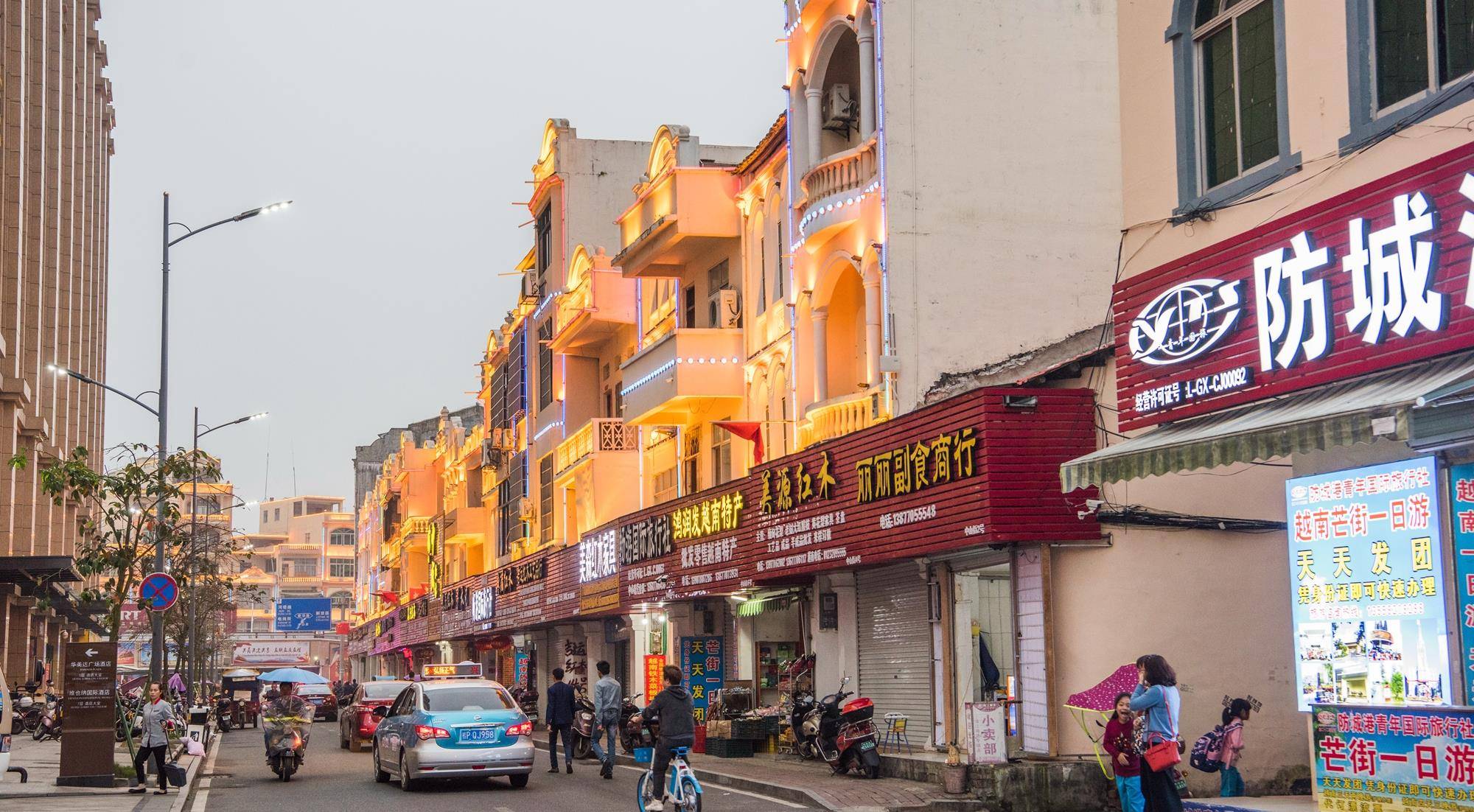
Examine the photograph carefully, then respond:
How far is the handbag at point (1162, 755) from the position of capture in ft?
42.7

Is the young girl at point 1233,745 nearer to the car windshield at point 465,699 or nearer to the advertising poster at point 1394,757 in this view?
the advertising poster at point 1394,757

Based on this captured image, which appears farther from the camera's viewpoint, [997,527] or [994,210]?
[994,210]

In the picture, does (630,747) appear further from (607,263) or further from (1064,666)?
(607,263)

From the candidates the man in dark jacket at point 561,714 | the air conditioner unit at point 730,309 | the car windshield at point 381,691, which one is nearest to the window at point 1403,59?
the man in dark jacket at point 561,714

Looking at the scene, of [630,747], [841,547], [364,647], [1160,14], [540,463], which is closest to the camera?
[1160,14]

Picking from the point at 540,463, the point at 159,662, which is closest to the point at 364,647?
the point at 540,463

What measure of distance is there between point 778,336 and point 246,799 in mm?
13038

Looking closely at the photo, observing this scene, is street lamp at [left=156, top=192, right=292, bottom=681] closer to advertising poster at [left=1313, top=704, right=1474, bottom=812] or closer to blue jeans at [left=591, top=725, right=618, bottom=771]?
blue jeans at [left=591, top=725, right=618, bottom=771]

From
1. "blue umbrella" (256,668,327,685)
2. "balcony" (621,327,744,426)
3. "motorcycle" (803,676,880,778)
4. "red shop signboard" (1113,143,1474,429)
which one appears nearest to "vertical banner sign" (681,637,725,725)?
"balcony" (621,327,744,426)

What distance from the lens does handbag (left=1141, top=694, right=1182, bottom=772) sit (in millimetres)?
13023

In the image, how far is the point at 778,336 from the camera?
30.1m

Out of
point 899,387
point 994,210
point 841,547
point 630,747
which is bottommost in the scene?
point 630,747

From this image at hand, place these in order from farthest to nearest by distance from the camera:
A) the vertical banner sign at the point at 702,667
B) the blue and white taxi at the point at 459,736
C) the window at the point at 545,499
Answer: the window at the point at 545,499, the vertical banner sign at the point at 702,667, the blue and white taxi at the point at 459,736

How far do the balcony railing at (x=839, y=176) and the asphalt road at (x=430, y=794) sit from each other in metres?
9.32
